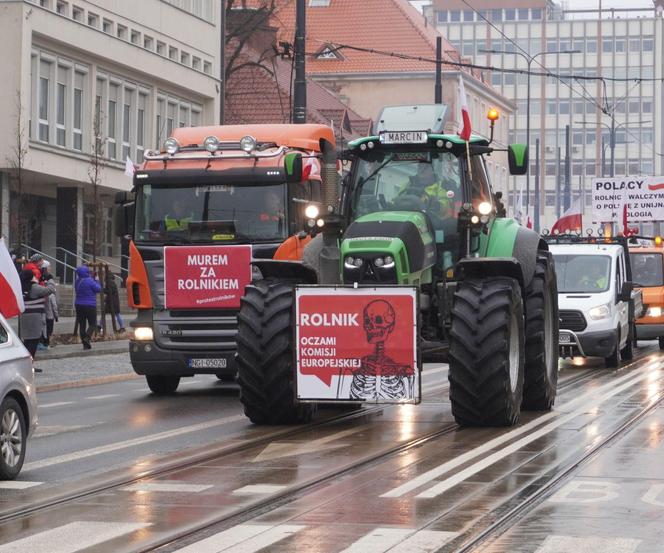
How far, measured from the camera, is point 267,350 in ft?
51.8

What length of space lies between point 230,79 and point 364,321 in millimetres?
63801

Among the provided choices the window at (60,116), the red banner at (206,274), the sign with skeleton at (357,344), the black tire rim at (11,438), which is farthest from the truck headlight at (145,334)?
the window at (60,116)

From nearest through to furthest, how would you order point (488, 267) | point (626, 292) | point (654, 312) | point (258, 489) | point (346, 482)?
point (258, 489), point (346, 482), point (488, 267), point (626, 292), point (654, 312)

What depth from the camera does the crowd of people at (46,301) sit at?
85.7 feet

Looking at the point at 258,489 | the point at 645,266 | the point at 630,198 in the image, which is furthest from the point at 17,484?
the point at 630,198

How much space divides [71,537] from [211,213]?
11801 mm

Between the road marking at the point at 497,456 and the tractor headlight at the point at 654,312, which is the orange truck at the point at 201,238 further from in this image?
the tractor headlight at the point at 654,312

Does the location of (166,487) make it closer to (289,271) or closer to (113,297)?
(289,271)

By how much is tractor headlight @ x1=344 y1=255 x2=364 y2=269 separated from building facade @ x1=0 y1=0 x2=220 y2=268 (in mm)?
24994

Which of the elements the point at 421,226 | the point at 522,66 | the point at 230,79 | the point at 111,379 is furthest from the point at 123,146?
the point at 522,66

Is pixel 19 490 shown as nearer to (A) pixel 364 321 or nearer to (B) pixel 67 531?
(B) pixel 67 531

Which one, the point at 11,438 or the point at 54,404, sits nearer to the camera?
the point at 11,438

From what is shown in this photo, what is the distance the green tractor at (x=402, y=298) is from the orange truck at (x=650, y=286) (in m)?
16.4

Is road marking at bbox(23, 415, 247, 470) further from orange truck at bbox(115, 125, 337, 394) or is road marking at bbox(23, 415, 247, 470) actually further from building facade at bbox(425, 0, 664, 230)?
building facade at bbox(425, 0, 664, 230)
